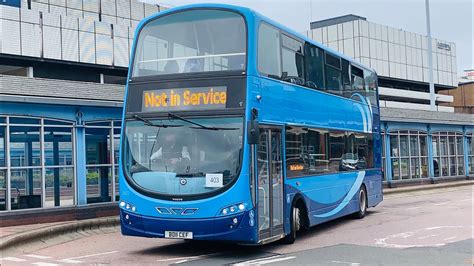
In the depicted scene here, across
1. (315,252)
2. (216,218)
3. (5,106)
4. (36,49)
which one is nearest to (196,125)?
(216,218)

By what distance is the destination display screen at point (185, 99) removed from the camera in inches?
414

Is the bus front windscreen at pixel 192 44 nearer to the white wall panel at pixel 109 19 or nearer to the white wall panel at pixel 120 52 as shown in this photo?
the white wall panel at pixel 120 52

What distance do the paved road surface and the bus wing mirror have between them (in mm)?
2086

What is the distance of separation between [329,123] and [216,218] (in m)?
5.58

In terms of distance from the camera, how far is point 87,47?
48594mm

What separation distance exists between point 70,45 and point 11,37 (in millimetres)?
5152

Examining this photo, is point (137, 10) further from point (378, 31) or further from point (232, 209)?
point (232, 209)

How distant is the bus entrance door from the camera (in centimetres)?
1071

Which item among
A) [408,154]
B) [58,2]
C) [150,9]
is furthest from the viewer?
[150,9]

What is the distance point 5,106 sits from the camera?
571 inches

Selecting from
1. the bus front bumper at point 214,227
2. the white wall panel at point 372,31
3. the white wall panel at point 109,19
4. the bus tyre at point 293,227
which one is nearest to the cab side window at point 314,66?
the bus tyre at point 293,227

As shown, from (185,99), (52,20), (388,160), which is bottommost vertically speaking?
(388,160)

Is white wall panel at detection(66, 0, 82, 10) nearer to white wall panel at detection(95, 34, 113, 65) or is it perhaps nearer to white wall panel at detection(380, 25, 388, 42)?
white wall panel at detection(95, 34, 113, 65)

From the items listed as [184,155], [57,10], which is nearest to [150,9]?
[57,10]
